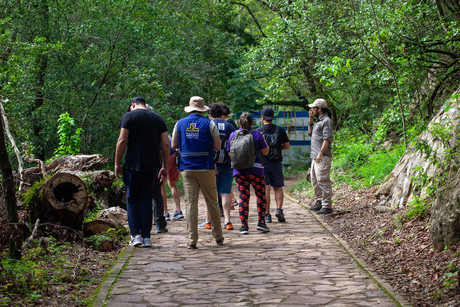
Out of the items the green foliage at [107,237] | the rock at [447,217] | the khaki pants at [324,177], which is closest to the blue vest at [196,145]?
the green foliage at [107,237]

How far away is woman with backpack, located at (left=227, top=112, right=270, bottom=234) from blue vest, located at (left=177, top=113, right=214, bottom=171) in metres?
0.93

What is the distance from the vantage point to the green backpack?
29.7ft

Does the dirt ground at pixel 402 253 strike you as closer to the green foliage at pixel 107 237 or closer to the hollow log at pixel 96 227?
the green foliage at pixel 107 237

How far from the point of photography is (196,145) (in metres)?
8.20

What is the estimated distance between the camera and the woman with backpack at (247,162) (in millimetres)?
9094

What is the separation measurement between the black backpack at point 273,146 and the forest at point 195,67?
2.27 metres

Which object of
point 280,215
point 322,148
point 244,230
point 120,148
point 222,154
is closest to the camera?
point 120,148

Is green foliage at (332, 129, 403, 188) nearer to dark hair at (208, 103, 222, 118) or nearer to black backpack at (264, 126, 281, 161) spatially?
black backpack at (264, 126, 281, 161)

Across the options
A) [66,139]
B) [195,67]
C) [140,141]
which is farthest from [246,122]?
[195,67]

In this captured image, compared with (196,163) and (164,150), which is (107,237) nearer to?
(164,150)

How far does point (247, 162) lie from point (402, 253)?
2917mm

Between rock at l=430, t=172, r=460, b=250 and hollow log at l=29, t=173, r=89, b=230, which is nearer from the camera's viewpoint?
rock at l=430, t=172, r=460, b=250

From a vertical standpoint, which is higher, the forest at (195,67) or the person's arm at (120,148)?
the forest at (195,67)

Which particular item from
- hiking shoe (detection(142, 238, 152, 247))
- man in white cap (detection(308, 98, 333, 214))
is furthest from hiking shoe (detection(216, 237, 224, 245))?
man in white cap (detection(308, 98, 333, 214))
